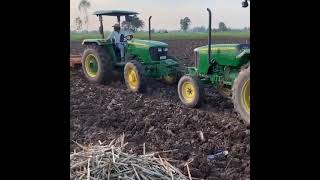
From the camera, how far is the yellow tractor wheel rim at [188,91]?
5.90 meters

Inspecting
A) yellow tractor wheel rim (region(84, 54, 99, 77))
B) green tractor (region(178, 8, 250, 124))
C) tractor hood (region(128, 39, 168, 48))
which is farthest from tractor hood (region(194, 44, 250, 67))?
yellow tractor wheel rim (region(84, 54, 99, 77))

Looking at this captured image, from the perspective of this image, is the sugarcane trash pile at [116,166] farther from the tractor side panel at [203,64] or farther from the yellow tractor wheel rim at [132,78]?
the yellow tractor wheel rim at [132,78]

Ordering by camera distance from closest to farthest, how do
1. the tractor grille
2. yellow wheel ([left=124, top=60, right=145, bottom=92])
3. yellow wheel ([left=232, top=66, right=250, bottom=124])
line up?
yellow wheel ([left=232, top=66, right=250, bottom=124]), yellow wheel ([left=124, top=60, right=145, bottom=92]), the tractor grille

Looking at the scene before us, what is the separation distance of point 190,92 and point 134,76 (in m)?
1.45

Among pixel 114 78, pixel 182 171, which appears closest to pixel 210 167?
pixel 182 171

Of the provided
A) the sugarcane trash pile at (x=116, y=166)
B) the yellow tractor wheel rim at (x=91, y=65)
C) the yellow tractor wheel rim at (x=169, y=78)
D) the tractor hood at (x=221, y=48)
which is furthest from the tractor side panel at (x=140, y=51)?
the sugarcane trash pile at (x=116, y=166)

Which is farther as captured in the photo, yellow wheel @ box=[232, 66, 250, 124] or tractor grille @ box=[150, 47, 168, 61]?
tractor grille @ box=[150, 47, 168, 61]

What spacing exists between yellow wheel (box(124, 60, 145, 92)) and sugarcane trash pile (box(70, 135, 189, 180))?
3.47 meters

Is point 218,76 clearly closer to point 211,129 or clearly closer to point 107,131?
point 211,129

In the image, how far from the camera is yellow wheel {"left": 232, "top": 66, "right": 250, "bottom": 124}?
16.1 ft

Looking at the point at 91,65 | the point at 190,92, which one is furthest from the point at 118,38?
the point at 190,92

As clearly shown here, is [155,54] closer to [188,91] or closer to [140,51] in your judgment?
[140,51]

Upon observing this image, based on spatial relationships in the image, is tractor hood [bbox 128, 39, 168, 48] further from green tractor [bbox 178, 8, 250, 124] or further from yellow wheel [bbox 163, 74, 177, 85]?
green tractor [bbox 178, 8, 250, 124]

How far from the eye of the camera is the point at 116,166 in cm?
321
